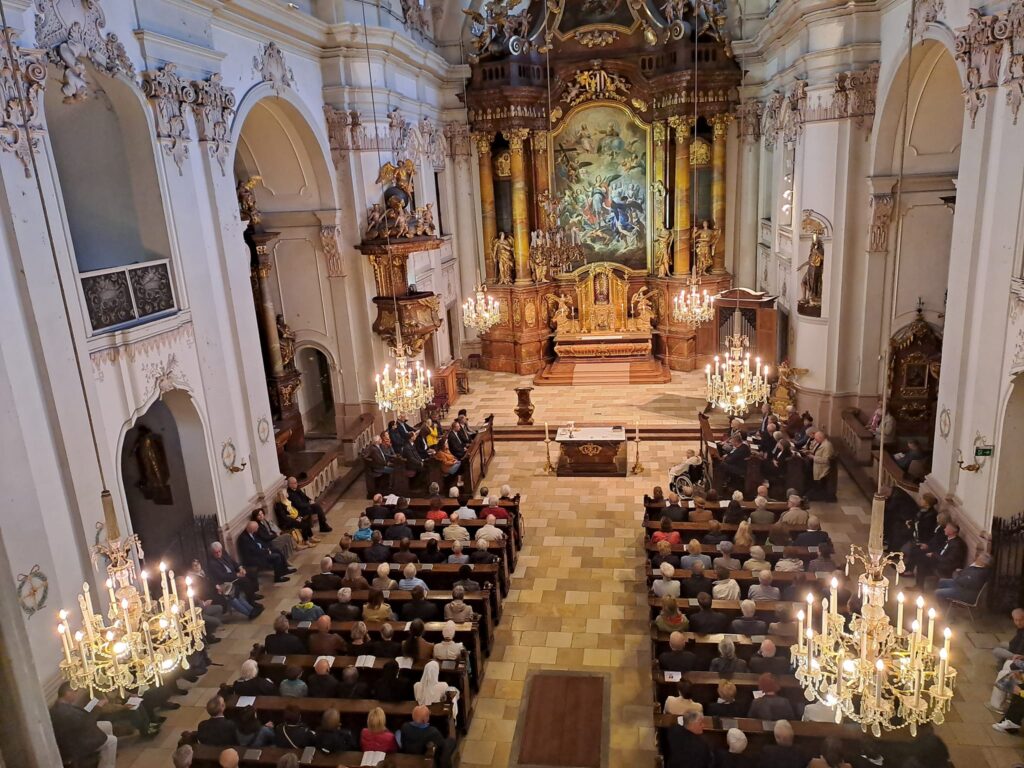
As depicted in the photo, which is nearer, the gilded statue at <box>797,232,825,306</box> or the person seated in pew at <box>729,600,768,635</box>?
the person seated in pew at <box>729,600,768,635</box>

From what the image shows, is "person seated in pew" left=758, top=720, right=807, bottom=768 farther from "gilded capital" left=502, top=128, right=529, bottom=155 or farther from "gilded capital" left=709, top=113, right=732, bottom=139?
"gilded capital" left=502, top=128, right=529, bottom=155

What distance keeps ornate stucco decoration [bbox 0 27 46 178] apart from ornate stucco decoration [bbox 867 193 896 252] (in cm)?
1296

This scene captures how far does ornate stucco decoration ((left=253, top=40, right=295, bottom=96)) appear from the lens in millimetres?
12438

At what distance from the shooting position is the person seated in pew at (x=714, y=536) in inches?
418

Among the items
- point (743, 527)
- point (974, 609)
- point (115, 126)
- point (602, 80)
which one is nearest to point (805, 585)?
point (743, 527)

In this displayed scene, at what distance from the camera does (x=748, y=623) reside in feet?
27.7

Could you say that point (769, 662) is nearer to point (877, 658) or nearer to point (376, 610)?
point (877, 658)

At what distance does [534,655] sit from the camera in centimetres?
943

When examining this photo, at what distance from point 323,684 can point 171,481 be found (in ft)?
15.3

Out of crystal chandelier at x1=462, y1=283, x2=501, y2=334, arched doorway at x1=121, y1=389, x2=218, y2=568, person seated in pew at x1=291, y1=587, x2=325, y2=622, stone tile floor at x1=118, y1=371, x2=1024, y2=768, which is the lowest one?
stone tile floor at x1=118, y1=371, x2=1024, y2=768

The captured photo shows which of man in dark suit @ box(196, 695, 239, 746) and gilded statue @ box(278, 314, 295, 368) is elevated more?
gilded statue @ box(278, 314, 295, 368)

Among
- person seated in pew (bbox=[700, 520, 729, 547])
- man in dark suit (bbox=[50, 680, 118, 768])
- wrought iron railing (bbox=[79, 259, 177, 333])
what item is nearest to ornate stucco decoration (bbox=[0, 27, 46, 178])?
wrought iron railing (bbox=[79, 259, 177, 333])

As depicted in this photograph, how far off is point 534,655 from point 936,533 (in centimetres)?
565

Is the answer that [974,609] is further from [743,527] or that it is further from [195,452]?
[195,452]
